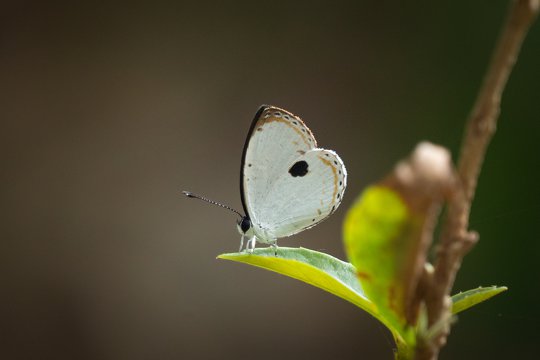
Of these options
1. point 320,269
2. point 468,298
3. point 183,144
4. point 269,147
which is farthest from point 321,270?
point 183,144

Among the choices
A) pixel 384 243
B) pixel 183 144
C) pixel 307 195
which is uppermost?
pixel 183 144

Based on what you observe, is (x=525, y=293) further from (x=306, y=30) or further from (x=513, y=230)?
(x=306, y=30)

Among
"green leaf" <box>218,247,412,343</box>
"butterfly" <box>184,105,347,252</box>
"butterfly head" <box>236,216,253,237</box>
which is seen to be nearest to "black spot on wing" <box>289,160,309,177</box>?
"butterfly" <box>184,105,347,252</box>

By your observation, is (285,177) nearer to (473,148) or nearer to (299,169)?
(299,169)

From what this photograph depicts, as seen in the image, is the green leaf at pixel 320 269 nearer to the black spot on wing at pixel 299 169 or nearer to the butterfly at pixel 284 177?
the butterfly at pixel 284 177

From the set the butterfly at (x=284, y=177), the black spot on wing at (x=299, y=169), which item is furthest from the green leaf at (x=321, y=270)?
the black spot on wing at (x=299, y=169)

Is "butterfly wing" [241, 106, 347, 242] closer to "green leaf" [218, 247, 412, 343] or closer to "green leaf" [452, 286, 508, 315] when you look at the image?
"green leaf" [218, 247, 412, 343]

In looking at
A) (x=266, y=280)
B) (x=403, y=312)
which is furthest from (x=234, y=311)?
(x=403, y=312)
